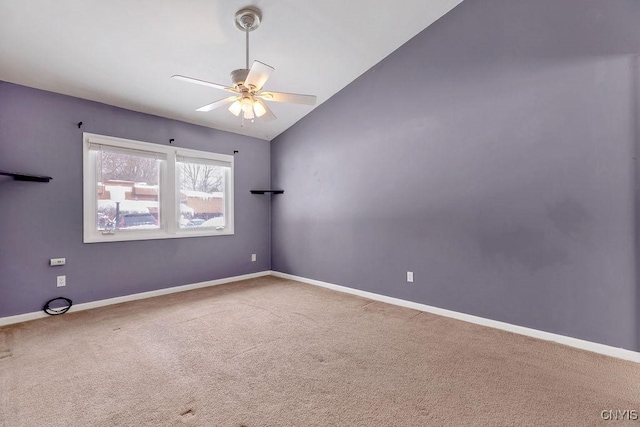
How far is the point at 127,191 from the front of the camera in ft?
12.4

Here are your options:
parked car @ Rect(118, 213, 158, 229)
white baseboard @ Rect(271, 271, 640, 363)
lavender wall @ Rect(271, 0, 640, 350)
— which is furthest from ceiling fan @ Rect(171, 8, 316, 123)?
white baseboard @ Rect(271, 271, 640, 363)

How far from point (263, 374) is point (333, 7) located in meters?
3.22

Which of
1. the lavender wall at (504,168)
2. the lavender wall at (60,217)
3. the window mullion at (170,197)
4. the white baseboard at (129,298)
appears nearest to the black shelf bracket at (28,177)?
the lavender wall at (60,217)

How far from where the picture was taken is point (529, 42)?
2.66 meters

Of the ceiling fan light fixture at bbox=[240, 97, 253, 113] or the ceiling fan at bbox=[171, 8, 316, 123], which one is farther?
the ceiling fan light fixture at bbox=[240, 97, 253, 113]

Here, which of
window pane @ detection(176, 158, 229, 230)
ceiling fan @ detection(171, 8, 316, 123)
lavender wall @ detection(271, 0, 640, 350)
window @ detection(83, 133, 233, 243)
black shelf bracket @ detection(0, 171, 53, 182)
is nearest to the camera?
ceiling fan @ detection(171, 8, 316, 123)

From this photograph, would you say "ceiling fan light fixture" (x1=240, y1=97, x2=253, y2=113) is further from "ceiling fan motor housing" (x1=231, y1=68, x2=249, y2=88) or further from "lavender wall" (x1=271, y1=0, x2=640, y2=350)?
"lavender wall" (x1=271, y1=0, x2=640, y2=350)

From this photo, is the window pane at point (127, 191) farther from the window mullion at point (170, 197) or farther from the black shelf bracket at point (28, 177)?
the black shelf bracket at point (28, 177)

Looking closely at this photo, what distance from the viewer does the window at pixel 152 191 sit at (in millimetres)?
3543

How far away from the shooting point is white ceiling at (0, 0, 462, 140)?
2.43 meters

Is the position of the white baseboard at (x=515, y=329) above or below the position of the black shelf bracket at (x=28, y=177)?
below

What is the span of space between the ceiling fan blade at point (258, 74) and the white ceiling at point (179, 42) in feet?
2.61

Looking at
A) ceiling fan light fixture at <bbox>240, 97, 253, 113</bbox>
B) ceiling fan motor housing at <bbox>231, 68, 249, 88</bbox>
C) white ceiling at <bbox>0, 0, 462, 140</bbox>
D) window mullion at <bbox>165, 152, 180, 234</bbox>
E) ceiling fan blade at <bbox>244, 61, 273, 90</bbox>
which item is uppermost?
white ceiling at <bbox>0, 0, 462, 140</bbox>

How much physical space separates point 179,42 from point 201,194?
2.26 metres
